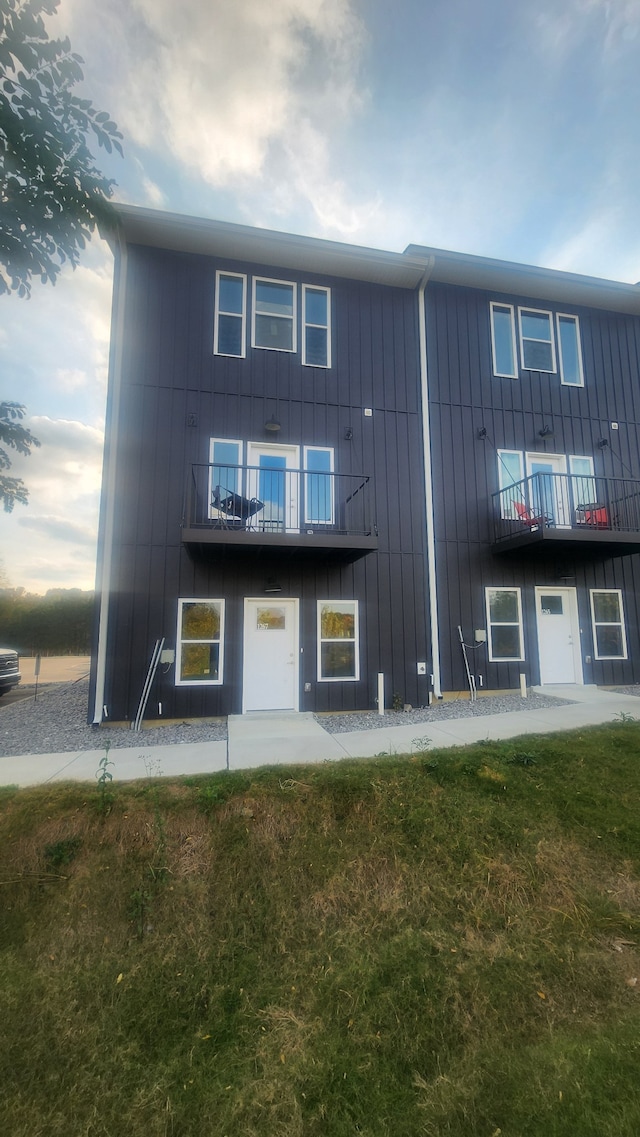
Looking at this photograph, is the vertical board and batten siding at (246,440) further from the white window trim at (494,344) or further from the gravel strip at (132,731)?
the white window trim at (494,344)

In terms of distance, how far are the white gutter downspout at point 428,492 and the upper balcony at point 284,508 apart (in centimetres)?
119

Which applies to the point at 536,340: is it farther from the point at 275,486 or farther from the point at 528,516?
the point at 275,486

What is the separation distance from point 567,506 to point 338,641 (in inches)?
210

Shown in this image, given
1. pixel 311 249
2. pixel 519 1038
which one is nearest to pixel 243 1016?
pixel 519 1038

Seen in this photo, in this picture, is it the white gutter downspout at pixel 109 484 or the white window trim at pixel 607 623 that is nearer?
the white gutter downspout at pixel 109 484

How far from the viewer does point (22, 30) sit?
313 cm

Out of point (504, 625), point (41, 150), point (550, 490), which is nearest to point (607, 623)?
point (504, 625)

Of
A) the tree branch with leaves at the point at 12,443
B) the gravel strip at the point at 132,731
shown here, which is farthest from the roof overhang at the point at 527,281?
the gravel strip at the point at 132,731

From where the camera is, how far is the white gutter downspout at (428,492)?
27.6 feet

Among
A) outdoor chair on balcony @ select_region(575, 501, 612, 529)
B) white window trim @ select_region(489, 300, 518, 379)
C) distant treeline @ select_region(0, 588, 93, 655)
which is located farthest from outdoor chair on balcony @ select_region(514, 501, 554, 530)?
distant treeline @ select_region(0, 588, 93, 655)

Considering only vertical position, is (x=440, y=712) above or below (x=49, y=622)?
below

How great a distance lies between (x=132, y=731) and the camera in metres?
6.88

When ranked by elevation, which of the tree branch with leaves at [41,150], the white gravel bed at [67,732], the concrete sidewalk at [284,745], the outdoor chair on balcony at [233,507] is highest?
the tree branch with leaves at [41,150]

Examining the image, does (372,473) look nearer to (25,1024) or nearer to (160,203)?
(160,203)
